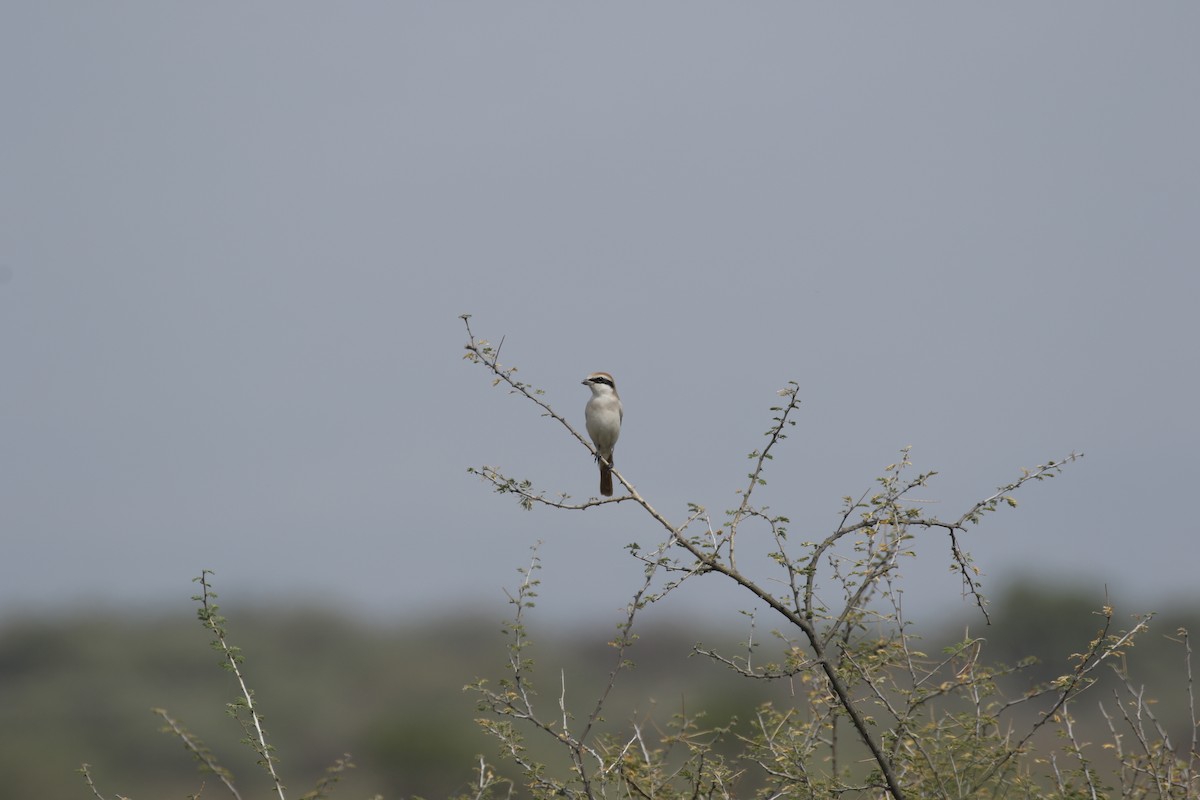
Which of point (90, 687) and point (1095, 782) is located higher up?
point (90, 687)

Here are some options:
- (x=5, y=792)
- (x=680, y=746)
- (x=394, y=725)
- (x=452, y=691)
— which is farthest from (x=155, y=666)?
(x=680, y=746)

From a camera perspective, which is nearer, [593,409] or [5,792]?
[593,409]

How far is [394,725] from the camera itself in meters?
21.5

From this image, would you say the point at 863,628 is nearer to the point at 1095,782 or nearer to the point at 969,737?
the point at 969,737

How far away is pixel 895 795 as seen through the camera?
439 cm

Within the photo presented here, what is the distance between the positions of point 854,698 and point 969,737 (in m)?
0.42

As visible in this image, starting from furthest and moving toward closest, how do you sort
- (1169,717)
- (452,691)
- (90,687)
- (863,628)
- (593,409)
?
(90,687), (452,691), (1169,717), (593,409), (863,628)

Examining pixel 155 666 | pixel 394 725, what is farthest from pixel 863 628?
pixel 155 666

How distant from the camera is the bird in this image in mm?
9367

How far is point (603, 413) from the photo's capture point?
936 cm

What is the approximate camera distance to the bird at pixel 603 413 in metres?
9.37

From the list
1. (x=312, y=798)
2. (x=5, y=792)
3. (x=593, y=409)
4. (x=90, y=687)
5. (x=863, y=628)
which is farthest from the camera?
(x=90, y=687)

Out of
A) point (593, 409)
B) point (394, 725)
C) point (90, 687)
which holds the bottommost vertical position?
point (593, 409)

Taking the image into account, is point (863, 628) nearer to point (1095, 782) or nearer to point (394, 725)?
point (1095, 782)
